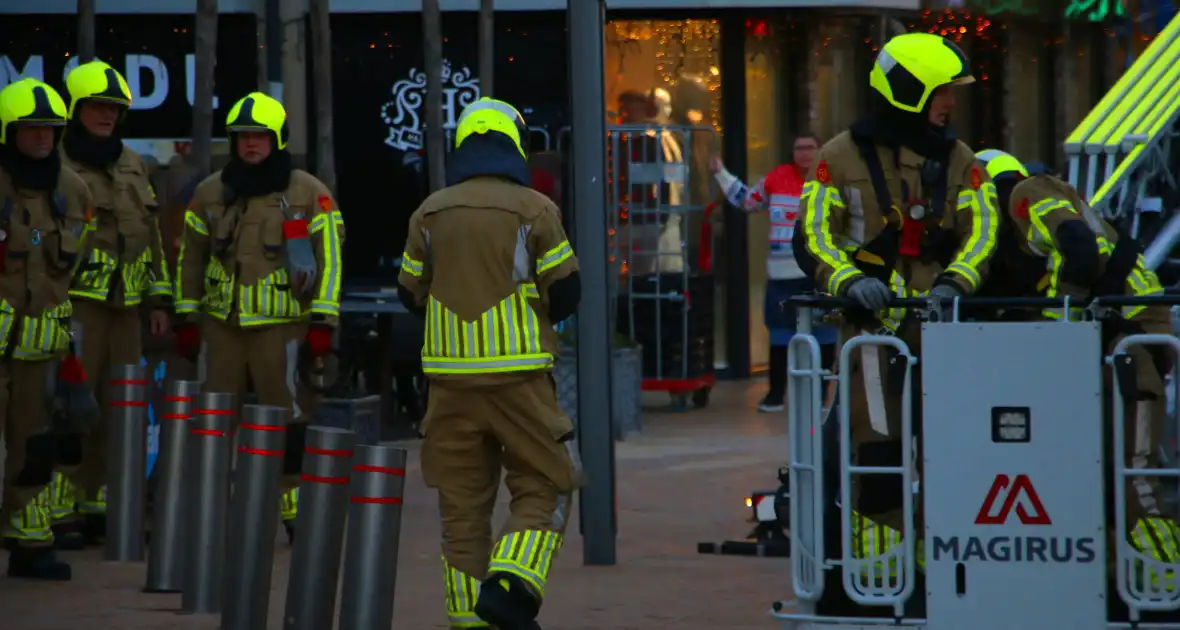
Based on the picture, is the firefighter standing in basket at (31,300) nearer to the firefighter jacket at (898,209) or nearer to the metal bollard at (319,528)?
the metal bollard at (319,528)

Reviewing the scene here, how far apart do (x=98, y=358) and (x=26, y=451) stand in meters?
1.05

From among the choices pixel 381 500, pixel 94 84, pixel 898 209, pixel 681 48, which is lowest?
pixel 381 500

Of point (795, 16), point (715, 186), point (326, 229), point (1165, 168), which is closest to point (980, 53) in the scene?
point (795, 16)

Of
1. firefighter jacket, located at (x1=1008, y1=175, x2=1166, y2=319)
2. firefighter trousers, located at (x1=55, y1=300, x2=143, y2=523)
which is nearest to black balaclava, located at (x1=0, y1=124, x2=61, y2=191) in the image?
firefighter trousers, located at (x1=55, y1=300, x2=143, y2=523)

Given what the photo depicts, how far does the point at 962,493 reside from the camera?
658cm

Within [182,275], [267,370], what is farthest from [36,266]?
[267,370]

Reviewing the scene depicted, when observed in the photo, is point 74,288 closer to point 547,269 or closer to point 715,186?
point 547,269

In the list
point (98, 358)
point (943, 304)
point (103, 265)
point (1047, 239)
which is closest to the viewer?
point (943, 304)

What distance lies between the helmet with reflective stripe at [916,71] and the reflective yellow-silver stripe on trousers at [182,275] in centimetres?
384

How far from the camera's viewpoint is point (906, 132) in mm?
7637

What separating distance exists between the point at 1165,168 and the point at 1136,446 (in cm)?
594

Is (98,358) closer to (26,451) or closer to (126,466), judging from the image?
(126,466)

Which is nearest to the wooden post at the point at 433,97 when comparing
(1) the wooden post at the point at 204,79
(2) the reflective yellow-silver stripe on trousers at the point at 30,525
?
(1) the wooden post at the point at 204,79

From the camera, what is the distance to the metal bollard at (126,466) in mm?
9992
